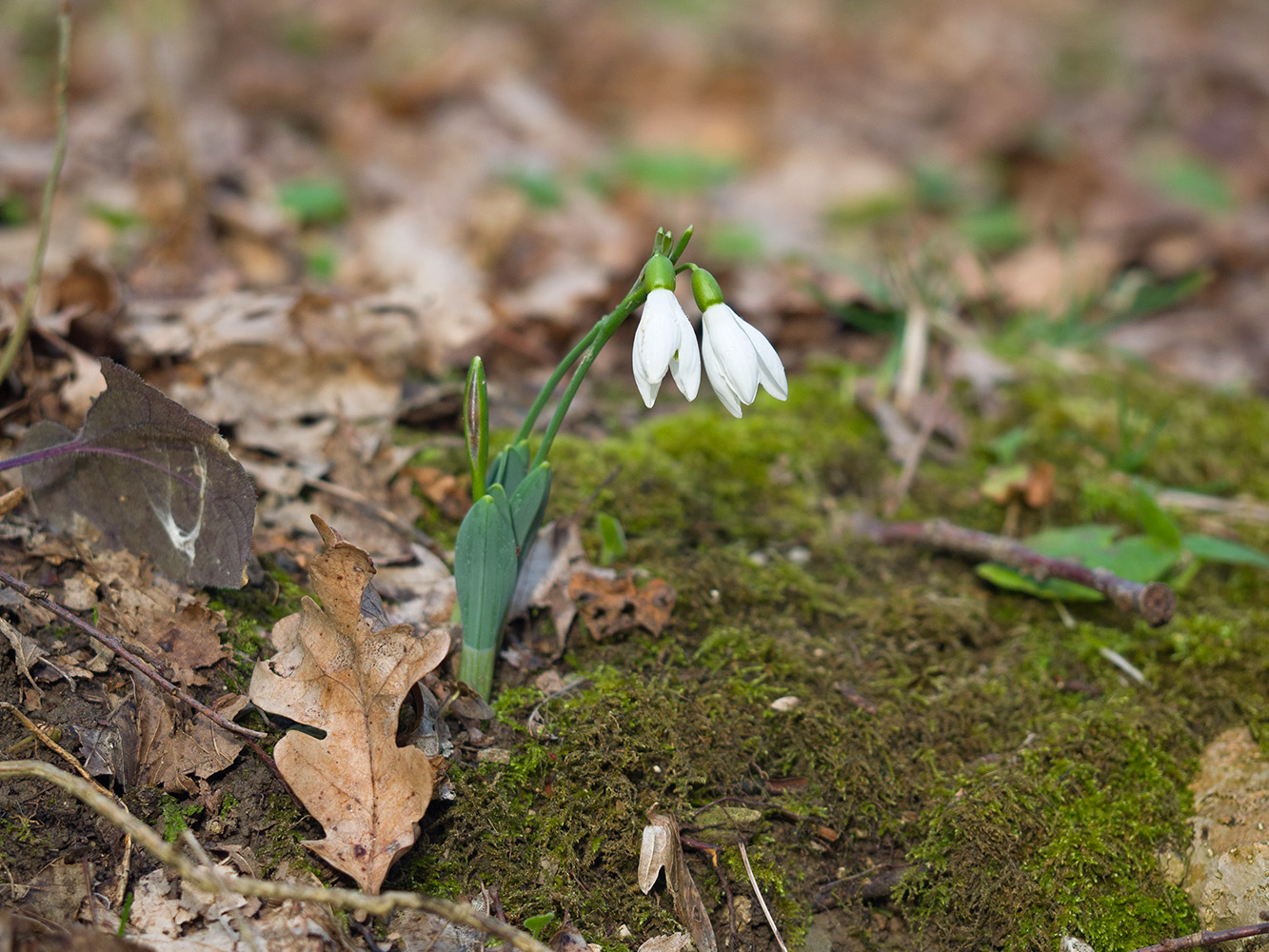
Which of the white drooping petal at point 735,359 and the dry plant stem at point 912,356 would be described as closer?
the white drooping petal at point 735,359

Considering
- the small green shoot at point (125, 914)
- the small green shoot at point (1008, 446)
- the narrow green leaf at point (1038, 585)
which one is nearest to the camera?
the small green shoot at point (125, 914)

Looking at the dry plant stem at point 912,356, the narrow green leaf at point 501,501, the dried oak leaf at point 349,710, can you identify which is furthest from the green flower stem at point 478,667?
the dry plant stem at point 912,356

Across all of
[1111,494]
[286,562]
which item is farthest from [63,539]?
[1111,494]

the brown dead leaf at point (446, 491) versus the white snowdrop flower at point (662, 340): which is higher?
the white snowdrop flower at point (662, 340)

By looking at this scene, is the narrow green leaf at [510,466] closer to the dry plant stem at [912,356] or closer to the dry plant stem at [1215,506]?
the dry plant stem at [912,356]

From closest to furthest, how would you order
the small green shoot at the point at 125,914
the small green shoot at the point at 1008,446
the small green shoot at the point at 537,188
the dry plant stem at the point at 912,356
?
the small green shoot at the point at 125,914
the small green shoot at the point at 1008,446
the dry plant stem at the point at 912,356
the small green shoot at the point at 537,188

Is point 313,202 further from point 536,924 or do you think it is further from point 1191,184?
point 1191,184

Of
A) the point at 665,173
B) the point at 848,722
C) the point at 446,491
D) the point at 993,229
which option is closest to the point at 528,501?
the point at 446,491

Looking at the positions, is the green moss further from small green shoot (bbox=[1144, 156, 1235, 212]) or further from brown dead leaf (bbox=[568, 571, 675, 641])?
small green shoot (bbox=[1144, 156, 1235, 212])
